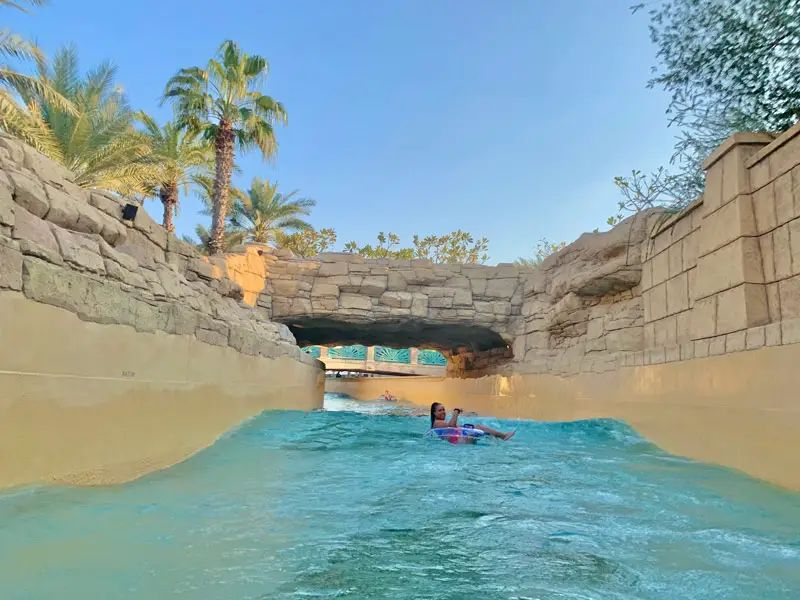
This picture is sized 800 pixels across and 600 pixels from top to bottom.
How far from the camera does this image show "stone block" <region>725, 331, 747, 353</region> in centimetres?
485

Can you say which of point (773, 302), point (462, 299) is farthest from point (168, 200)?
point (773, 302)

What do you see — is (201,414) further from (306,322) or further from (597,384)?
(306,322)

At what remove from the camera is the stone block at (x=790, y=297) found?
183 inches

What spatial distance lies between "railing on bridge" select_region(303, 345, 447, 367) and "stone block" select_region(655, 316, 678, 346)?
80.2 feet

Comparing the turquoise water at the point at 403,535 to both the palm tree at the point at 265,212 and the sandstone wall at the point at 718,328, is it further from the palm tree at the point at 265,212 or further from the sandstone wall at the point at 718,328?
the palm tree at the point at 265,212

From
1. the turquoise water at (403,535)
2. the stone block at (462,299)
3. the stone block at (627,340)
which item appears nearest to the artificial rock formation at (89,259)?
the turquoise water at (403,535)

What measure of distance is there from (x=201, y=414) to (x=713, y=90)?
7896mm

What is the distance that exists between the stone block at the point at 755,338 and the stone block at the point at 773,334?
0.04 meters

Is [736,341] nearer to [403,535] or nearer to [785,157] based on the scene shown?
[785,157]

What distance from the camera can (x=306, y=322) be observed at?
50.2 ft

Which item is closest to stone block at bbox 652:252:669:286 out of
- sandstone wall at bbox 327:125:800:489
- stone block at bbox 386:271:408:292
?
sandstone wall at bbox 327:125:800:489

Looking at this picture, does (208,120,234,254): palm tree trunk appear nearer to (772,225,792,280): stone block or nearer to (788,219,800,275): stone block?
(772,225,792,280): stone block

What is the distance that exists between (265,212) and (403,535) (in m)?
22.3

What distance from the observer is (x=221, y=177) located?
1648cm
